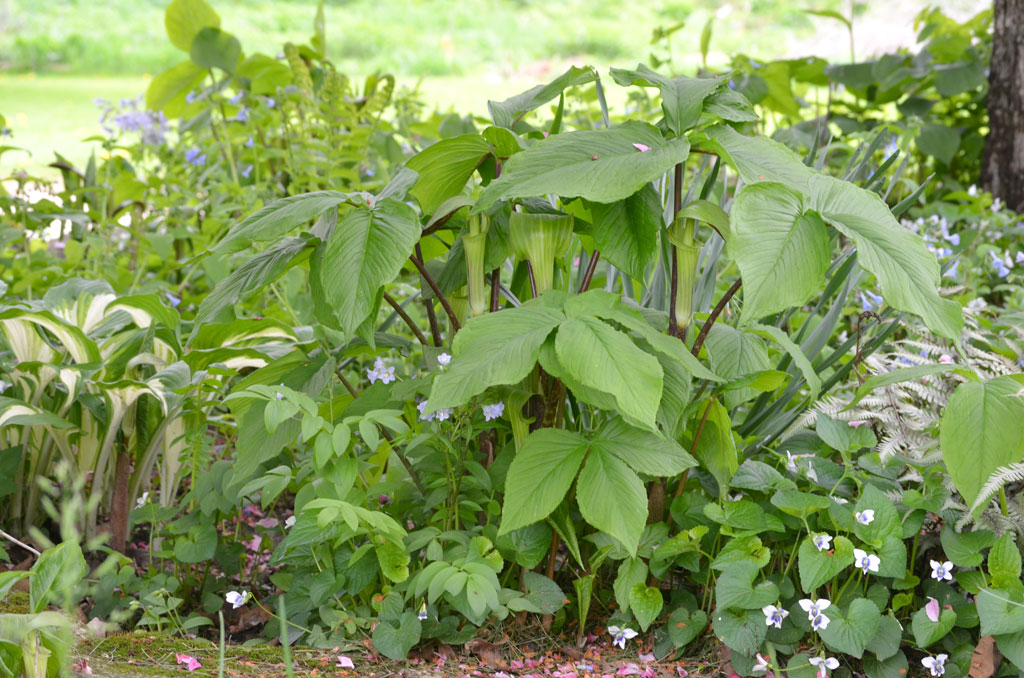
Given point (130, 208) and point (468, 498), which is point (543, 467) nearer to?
point (468, 498)

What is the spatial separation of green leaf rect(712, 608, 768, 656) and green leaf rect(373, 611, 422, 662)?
0.45m

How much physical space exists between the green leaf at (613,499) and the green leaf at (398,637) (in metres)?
0.33

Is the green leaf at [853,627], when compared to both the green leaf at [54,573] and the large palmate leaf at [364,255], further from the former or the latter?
the green leaf at [54,573]

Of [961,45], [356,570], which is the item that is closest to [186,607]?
[356,570]

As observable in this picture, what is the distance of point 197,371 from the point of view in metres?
1.69

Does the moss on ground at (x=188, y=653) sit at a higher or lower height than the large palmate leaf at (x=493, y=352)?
Answer: lower

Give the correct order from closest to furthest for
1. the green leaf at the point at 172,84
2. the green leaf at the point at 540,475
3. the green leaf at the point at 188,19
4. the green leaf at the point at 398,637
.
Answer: the green leaf at the point at 540,475 < the green leaf at the point at 398,637 < the green leaf at the point at 188,19 < the green leaf at the point at 172,84

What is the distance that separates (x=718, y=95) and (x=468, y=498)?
742 mm

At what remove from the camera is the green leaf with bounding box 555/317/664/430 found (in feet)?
3.73

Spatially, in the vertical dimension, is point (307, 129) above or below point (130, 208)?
above

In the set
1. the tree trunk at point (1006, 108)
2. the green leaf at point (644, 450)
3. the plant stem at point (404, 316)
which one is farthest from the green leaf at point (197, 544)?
the tree trunk at point (1006, 108)

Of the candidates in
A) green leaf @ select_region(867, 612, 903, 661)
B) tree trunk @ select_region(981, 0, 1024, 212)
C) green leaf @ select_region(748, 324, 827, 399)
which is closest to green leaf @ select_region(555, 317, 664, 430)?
green leaf @ select_region(748, 324, 827, 399)

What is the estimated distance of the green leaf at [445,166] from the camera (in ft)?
4.68

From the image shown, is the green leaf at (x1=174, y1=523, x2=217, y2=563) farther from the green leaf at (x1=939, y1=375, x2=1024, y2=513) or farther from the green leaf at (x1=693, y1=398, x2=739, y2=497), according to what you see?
the green leaf at (x1=939, y1=375, x2=1024, y2=513)
